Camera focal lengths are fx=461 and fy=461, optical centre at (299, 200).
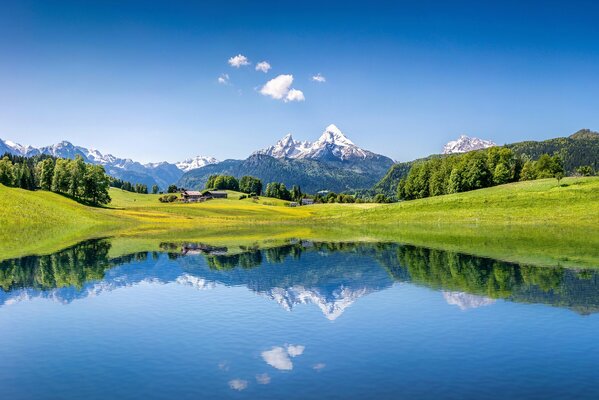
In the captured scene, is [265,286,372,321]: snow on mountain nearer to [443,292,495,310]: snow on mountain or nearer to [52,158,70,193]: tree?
[443,292,495,310]: snow on mountain

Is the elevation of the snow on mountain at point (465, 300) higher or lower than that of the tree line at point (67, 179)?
lower

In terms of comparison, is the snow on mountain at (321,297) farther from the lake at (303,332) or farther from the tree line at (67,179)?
the tree line at (67,179)

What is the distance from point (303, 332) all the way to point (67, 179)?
517ft

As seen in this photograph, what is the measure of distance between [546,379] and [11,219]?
126515 millimetres

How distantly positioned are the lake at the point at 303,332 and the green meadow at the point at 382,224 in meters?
18.3

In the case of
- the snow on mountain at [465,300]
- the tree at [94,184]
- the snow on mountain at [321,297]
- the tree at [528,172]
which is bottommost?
the snow on mountain at [321,297]

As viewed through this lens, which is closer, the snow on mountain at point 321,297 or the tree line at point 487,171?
the snow on mountain at point 321,297

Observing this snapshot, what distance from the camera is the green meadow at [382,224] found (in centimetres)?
6631

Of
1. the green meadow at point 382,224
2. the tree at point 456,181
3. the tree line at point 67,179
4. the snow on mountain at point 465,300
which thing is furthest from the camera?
the tree at point 456,181

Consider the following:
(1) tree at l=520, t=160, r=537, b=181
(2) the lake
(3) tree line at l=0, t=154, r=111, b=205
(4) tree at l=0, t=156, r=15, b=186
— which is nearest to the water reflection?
(2) the lake

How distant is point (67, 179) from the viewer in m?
161

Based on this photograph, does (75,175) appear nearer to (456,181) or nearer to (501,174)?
(456,181)

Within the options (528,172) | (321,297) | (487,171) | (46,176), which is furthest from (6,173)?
(528,172)

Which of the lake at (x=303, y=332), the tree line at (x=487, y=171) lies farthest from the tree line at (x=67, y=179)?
the tree line at (x=487, y=171)
